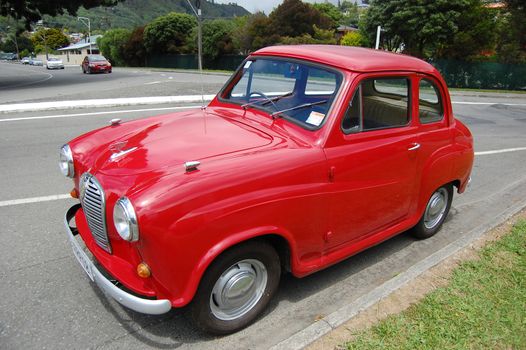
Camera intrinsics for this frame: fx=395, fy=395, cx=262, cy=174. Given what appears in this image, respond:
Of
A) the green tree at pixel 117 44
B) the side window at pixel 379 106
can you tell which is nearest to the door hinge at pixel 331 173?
the side window at pixel 379 106

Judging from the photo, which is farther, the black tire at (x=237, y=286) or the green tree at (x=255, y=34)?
the green tree at (x=255, y=34)

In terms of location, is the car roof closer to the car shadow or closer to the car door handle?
the car door handle

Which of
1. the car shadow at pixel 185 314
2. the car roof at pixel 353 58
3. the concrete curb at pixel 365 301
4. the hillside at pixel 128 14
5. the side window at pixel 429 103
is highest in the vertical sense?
the hillside at pixel 128 14

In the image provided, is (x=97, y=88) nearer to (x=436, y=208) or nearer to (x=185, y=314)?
(x=436, y=208)

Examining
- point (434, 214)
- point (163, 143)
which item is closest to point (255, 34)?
point (434, 214)

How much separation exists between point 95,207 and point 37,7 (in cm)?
2479

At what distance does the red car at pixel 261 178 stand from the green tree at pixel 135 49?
55580 millimetres

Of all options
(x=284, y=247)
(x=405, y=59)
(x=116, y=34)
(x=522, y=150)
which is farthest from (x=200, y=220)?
(x=116, y=34)

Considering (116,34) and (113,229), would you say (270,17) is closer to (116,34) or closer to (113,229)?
(116,34)

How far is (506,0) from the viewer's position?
26297 mm

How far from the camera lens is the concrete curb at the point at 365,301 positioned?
2520 millimetres

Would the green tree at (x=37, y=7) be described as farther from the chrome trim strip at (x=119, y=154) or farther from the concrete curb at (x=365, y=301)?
the concrete curb at (x=365, y=301)

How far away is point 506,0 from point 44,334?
32147 mm

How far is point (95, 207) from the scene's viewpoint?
2.50 meters
